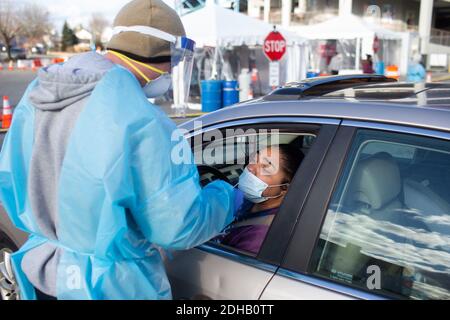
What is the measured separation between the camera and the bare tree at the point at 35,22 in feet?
213

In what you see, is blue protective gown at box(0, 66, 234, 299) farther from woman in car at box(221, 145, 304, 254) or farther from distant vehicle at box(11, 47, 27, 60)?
distant vehicle at box(11, 47, 27, 60)

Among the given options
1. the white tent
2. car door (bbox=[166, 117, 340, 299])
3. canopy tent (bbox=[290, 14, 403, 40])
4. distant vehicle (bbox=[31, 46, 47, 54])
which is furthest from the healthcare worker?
distant vehicle (bbox=[31, 46, 47, 54])

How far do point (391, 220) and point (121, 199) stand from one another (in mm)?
969

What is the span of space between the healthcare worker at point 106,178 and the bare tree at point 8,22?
6285 cm

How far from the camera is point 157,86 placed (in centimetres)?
168

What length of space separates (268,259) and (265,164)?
0.70m

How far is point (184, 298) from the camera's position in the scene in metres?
1.81

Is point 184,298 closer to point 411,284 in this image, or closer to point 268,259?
point 268,259

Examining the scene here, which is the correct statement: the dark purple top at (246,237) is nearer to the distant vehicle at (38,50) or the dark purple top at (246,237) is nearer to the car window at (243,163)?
the car window at (243,163)

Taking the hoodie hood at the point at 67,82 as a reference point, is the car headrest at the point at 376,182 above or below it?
below

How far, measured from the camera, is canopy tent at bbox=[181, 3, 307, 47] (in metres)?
14.4

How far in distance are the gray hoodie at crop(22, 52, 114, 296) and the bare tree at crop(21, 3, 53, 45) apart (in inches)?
2780

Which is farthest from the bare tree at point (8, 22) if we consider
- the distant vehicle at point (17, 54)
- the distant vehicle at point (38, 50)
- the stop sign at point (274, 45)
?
the stop sign at point (274, 45)
